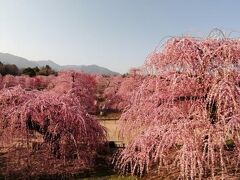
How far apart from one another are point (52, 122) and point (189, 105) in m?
4.62

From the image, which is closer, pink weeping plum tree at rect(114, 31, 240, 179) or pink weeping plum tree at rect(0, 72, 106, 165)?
pink weeping plum tree at rect(114, 31, 240, 179)

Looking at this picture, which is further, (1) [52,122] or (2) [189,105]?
(1) [52,122]

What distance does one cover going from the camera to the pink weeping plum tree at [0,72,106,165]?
10734 mm

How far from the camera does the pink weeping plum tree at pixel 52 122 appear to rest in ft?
35.2

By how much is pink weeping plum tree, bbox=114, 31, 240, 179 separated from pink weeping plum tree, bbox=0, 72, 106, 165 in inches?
97.6

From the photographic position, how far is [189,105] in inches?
327

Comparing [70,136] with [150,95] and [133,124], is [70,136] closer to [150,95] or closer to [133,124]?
[133,124]

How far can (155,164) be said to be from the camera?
34.1ft

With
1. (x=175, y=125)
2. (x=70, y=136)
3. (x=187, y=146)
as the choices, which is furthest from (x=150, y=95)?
(x=70, y=136)

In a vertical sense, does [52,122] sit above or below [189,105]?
below

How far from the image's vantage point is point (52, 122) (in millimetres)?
10930

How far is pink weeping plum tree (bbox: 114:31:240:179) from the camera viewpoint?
661 centimetres

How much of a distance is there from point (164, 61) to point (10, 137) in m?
5.42

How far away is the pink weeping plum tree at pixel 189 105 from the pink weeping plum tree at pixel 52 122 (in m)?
2.48
